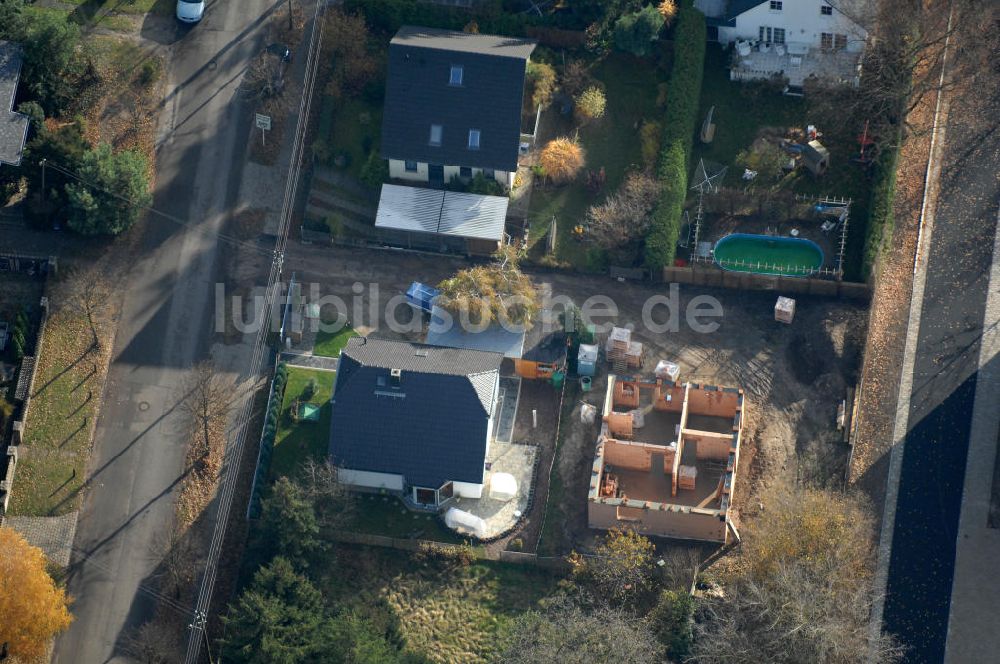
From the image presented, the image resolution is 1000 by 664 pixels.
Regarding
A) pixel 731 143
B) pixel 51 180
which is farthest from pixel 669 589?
pixel 51 180

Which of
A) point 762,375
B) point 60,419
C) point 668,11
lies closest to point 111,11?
point 60,419

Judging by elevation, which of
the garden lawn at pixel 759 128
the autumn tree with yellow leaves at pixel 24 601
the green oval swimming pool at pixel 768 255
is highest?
the garden lawn at pixel 759 128

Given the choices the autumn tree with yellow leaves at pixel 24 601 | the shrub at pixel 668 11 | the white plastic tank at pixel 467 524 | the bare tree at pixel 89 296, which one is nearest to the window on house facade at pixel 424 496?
the white plastic tank at pixel 467 524

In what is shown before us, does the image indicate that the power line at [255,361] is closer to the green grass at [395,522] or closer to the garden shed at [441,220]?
the garden shed at [441,220]

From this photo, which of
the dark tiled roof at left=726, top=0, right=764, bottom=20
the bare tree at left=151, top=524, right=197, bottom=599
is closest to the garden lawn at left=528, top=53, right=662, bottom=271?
the dark tiled roof at left=726, top=0, right=764, bottom=20

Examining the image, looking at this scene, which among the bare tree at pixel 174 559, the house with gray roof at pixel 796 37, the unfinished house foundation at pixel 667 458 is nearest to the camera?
the unfinished house foundation at pixel 667 458

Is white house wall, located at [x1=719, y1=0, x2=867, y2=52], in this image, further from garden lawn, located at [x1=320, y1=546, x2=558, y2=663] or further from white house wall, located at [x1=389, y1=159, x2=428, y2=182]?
garden lawn, located at [x1=320, y1=546, x2=558, y2=663]

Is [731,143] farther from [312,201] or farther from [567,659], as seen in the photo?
[567,659]
